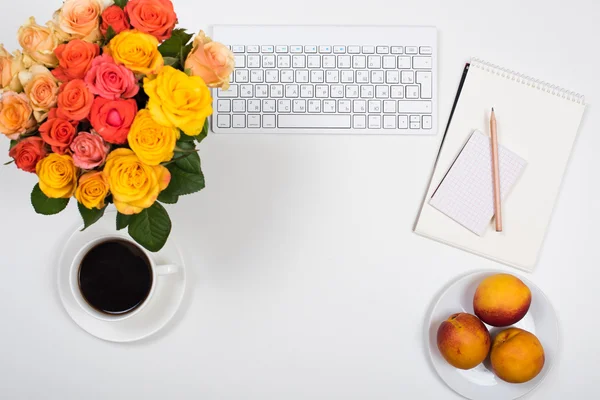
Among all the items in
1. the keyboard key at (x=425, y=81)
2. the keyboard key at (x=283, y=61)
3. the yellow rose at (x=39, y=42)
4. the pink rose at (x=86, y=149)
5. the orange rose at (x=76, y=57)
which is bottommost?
the pink rose at (x=86, y=149)

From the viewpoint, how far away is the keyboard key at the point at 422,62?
0.87 m

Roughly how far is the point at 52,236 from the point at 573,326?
81 cm

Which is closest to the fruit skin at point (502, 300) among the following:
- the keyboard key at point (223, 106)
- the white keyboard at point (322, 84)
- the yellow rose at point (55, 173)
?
the white keyboard at point (322, 84)

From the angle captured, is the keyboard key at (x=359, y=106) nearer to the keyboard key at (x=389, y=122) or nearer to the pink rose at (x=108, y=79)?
the keyboard key at (x=389, y=122)

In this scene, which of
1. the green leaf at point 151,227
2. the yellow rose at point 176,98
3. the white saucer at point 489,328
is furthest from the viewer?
the white saucer at point 489,328

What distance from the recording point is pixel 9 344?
87cm

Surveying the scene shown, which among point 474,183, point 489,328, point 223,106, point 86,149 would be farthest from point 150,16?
point 489,328

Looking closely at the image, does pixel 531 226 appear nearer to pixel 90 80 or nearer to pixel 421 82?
pixel 421 82

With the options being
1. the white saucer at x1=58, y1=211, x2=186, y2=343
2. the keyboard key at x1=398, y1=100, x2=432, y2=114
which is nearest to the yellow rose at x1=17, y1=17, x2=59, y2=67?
the white saucer at x1=58, y1=211, x2=186, y2=343

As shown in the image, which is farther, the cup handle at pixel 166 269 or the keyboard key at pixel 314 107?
the keyboard key at pixel 314 107

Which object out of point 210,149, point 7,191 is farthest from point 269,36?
point 7,191

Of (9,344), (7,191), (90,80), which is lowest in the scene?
(9,344)

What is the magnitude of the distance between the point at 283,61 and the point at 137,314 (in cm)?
43

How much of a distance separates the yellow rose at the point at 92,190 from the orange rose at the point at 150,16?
0.50ft
